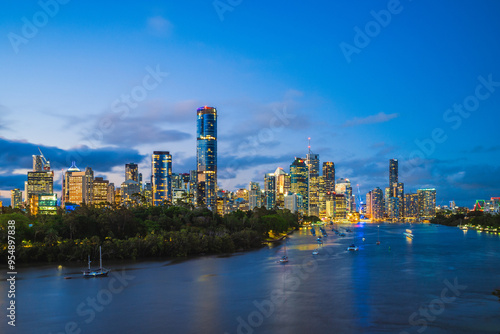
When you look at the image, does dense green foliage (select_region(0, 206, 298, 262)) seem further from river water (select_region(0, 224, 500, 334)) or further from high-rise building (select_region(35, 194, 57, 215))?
high-rise building (select_region(35, 194, 57, 215))

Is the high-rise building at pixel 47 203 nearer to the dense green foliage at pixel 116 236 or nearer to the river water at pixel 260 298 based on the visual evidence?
the dense green foliage at pixel 116 236

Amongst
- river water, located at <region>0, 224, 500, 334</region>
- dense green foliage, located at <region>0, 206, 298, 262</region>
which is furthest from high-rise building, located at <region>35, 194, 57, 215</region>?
river water, located at <region>0, 224, 500, 334</region>

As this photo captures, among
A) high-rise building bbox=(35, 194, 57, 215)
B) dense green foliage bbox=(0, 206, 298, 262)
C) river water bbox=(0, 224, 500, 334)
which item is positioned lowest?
river water bbox=(0, 224, 500, 334)

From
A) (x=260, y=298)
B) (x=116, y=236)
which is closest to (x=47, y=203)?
(x=116, y=236)

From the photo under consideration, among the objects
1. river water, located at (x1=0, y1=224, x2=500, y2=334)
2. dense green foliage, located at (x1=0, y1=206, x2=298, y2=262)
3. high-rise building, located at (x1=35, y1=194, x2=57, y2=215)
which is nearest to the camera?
river water, located at (x1=0, y1=224, x2=500, y2=334)

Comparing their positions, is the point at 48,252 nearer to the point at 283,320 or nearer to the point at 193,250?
the point at 193,250

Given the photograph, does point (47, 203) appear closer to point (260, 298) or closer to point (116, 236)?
point (116, 236)
